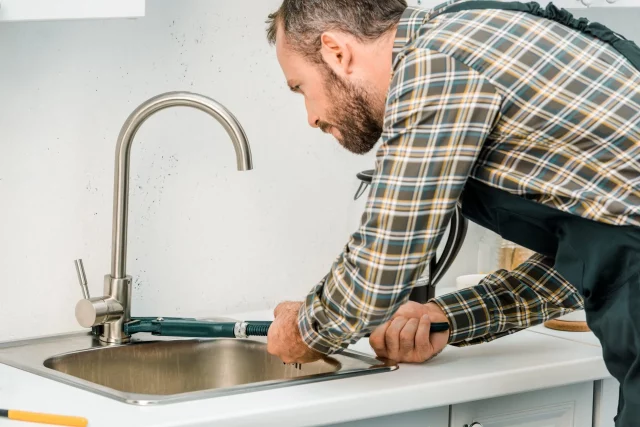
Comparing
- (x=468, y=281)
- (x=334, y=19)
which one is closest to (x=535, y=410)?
(x=468, y=281)

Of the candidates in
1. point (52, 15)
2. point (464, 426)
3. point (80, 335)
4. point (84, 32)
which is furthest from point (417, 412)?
point (84, 32)

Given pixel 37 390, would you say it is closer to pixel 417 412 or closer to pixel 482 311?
pixel 417 412

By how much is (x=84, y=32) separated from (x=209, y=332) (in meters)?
0.61

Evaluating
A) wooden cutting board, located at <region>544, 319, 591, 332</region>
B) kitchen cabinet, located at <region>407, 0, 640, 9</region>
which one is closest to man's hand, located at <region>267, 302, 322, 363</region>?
wooden cutting board, located at <region>544, 319, 591, 332</region>

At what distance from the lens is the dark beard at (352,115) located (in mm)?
1341

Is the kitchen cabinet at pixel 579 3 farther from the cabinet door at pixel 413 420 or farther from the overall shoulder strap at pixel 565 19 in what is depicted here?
the cabinet door at pixel 413 420

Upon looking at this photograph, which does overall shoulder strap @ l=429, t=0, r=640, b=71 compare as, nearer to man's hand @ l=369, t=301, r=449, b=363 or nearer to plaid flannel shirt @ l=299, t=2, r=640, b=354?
plaid flannel shirt @ l=299, t=2, r=640, b=354

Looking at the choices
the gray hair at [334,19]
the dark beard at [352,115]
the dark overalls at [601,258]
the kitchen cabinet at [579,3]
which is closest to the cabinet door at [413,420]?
the dark overalls at [601,258]

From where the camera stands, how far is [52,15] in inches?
50.0

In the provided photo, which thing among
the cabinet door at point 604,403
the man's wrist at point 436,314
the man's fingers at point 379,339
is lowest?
the cabinet door at point 604,403

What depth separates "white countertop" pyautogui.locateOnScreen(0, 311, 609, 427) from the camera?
1216 mm

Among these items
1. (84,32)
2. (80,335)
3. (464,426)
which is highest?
(84,32)

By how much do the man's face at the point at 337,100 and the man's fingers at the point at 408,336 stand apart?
30cm

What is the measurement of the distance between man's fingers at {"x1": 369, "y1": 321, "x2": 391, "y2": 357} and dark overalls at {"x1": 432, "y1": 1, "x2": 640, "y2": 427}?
302 millimetres
